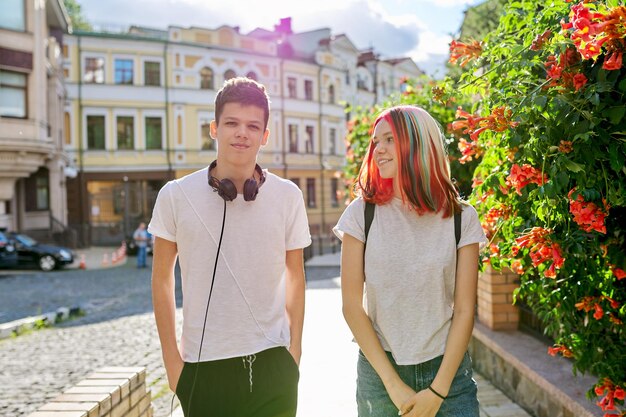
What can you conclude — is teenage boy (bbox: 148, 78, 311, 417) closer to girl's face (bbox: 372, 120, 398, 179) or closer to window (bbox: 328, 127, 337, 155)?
girl's face (bbox: 372, 120, 398, 179)

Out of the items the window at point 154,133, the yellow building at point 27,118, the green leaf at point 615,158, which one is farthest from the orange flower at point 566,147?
the window at point 154,133

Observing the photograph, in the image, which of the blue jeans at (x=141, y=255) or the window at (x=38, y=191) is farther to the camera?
the window at (x=38, y=191)

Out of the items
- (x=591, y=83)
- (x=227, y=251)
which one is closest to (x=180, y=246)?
(x=227, y=251)

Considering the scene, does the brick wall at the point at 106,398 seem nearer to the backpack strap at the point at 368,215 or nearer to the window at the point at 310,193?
the backpack strap at the point at 368,215

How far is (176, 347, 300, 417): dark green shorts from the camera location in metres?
2.56

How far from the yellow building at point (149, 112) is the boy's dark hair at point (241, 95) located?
29.4 meters

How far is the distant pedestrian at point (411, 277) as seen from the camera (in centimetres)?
246

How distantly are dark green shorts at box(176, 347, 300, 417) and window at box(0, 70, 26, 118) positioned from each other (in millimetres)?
24501

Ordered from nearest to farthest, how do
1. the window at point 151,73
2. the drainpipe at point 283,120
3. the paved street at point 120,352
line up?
the paved street at point 120,352, the window at point 151,73, the drainpipe at point 283,120

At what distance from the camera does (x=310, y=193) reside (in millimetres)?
41469

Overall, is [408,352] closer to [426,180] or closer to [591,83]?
[426,180]

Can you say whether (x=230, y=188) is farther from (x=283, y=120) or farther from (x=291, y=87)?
(x=291, y=87)

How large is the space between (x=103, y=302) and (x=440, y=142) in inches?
475

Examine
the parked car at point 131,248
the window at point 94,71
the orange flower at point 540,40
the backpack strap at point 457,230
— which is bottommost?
the parked car at point 131,248
